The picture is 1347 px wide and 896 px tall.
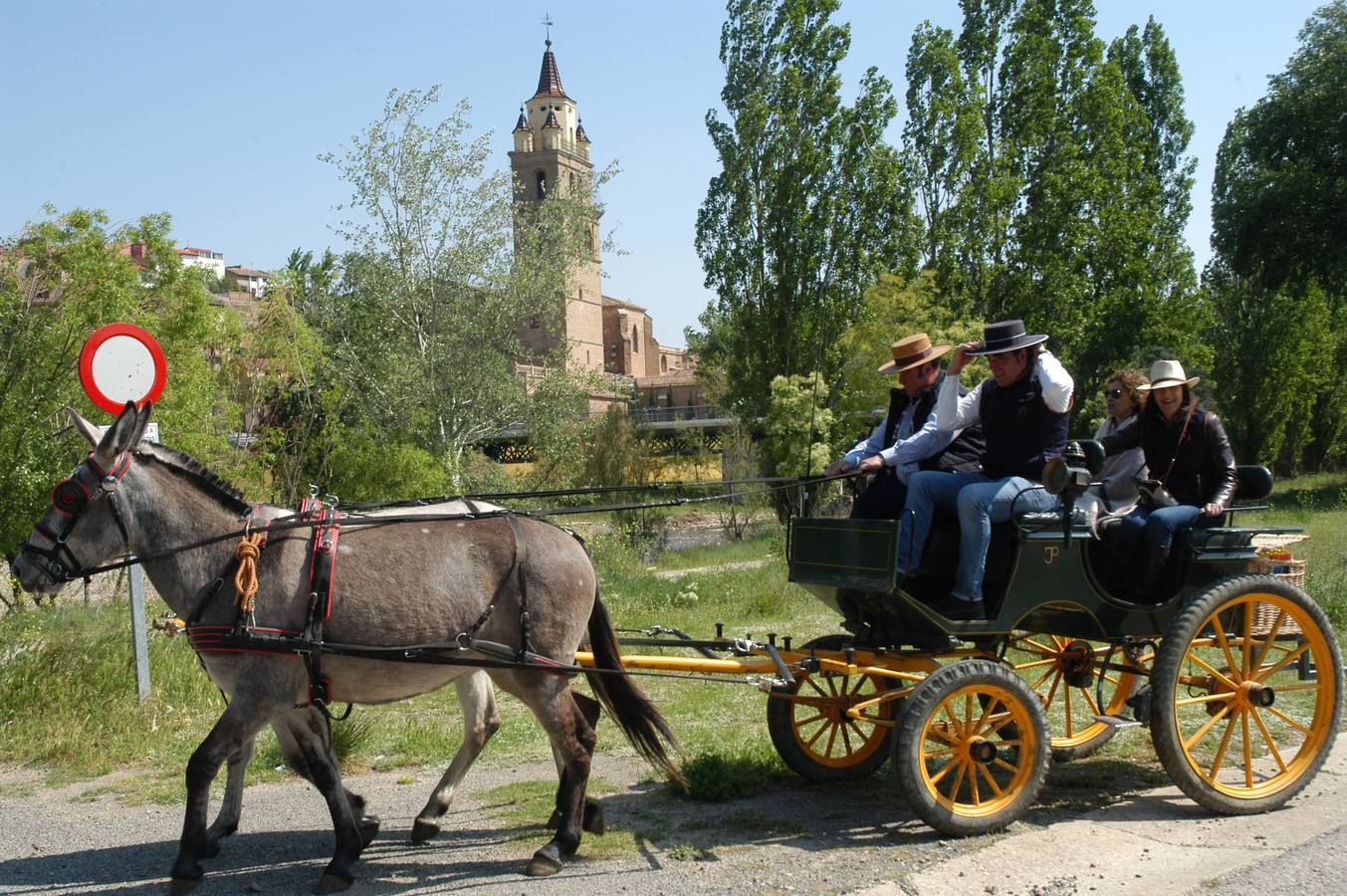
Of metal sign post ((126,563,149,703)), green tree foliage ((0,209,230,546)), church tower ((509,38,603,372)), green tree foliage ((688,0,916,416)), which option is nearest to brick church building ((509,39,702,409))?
church tower ((509,38,603,372))

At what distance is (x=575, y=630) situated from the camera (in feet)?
17.8

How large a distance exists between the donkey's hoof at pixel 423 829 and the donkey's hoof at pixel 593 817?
2.47ft

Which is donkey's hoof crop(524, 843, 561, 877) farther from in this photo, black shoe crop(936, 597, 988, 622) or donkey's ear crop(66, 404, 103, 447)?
donkey's ear crop(66, 404, 103, 447)

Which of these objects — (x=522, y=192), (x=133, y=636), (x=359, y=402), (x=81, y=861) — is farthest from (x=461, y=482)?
(x=81, y=861)

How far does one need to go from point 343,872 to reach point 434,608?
119 cm

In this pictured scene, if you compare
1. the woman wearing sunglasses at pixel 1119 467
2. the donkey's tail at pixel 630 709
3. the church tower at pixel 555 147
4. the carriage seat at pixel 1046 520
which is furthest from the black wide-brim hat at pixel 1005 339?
the church tower at pixel 555 147

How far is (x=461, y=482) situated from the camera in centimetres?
2362

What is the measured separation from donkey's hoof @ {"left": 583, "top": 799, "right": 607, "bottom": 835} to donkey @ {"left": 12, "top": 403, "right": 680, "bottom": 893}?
19 centimetres

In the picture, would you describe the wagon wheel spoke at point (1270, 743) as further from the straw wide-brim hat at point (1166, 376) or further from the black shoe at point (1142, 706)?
the straw wide-brim hat at point (1166, 376)

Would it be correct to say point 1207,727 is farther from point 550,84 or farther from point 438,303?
point 550,84

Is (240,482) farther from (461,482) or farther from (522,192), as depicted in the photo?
(522,192)

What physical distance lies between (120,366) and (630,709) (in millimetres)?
3620

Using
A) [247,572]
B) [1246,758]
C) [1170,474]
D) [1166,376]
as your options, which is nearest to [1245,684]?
[1246,758]

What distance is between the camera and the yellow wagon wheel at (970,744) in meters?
5.09
